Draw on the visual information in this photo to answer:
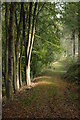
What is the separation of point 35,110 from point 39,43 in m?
15.1

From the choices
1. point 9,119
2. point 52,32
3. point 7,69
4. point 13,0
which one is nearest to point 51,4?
point 52,32

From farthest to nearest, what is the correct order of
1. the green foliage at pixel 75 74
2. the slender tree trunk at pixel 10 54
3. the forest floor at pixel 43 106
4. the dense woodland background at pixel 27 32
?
the green foliage at pixel 75 74 → the dense woodland background at pixel 27 32 → the slender tree trunk at pixel 10 54 → the forest floor at pixel 43 106

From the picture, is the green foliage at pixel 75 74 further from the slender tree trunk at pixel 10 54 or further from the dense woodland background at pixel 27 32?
the slender tree trunk at pixel 10 54

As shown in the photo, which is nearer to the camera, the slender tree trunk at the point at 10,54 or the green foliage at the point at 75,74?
the slender tree trunk at the point at 10,54

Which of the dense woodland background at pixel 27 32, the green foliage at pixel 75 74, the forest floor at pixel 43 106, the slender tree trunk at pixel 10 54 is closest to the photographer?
the forest floor at pixel 43 106

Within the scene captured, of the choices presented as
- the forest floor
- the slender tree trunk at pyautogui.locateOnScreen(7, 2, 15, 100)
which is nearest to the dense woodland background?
the slender tree trunk at pyautogui.locateOnScreen(7, 2, 15, 100)

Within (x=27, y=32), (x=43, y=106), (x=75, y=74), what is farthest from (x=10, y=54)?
(x=75, y=74)

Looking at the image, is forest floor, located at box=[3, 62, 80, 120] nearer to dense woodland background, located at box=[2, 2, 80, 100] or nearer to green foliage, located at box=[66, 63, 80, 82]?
dense woodland background, located at box=[2, 2, 80, 100]

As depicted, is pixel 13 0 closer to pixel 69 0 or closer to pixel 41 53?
pixel 69 0

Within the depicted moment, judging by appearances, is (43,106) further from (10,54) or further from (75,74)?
(75,74)

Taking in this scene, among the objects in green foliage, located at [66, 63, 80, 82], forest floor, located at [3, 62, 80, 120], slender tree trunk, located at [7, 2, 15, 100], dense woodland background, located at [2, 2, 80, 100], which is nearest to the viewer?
forest floor, located at [3, 62, 80, 120]

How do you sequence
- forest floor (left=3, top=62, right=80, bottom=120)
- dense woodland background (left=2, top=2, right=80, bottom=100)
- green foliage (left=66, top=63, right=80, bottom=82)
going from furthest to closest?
green foliage (left=66, top=63, right=80, bottom=82) < dense woodland background (left=2, top=2, right=80, bottom=100) < forest floor (left=3, top=62, right=80, bottom=120)

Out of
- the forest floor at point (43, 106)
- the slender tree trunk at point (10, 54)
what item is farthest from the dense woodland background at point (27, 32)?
the forest floor at point (43, 106)

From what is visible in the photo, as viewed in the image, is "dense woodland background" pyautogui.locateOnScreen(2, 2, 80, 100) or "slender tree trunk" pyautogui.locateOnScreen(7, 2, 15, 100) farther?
"dense woodland background" pyautogui.locateOnScreen(2, 2, 80, 100)
